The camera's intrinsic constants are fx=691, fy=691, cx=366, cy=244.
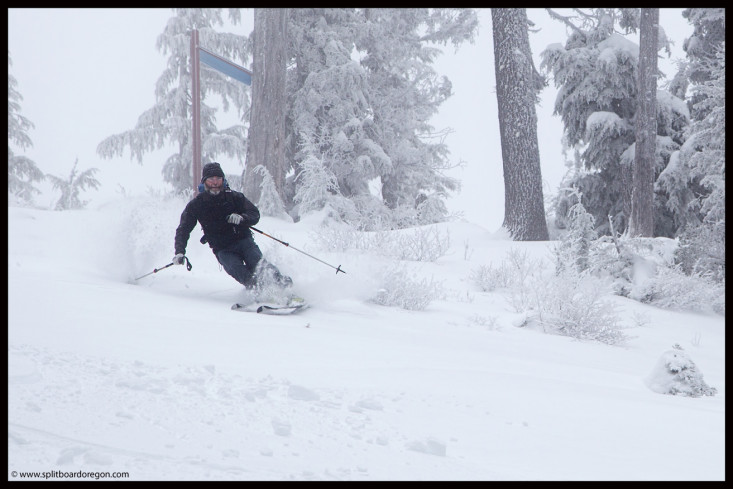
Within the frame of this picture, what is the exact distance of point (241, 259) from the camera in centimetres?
711

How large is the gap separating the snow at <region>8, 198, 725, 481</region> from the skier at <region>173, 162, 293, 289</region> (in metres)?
0.41

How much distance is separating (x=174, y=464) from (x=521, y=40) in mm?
11793

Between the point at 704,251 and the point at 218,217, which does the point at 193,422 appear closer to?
the point at 218,217

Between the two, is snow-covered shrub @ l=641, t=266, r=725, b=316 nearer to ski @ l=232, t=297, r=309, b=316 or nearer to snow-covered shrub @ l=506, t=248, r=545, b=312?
snow-covered shrub @ l=506, t=248, r=545, b=312

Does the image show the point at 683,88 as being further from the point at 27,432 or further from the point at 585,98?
the point at 27,432

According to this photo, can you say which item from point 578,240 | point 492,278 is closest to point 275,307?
point 492,278

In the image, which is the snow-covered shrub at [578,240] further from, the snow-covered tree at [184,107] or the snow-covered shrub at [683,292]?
the snow-covered tree at [184,107]

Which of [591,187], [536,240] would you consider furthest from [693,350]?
[591,187]

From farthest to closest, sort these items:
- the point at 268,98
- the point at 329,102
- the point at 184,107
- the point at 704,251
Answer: the point at 184,107 → the point at 329,102 → the point at 268,98 → the point at 704,251

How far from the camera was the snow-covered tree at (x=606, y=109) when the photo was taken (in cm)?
1411

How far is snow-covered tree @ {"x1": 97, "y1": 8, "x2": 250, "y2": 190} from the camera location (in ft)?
62.8

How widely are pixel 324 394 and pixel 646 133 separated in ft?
36.1

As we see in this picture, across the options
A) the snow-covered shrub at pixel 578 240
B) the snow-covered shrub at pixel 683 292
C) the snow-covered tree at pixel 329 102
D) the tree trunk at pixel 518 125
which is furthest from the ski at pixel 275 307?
the snow-covered tree at pixel 329 102

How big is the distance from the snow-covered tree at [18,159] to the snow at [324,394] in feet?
52.7
